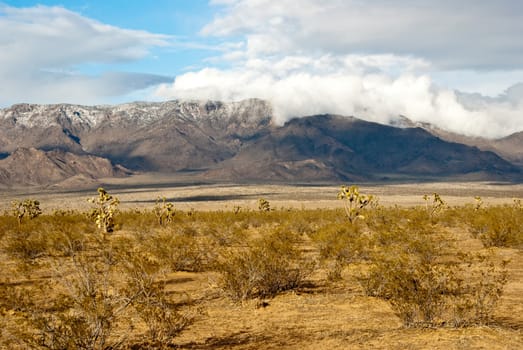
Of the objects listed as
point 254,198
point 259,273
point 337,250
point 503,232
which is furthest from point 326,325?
point 254,198

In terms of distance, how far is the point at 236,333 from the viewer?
14.5 m

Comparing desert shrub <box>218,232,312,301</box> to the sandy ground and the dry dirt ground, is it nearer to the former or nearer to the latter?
the dry dirt ground

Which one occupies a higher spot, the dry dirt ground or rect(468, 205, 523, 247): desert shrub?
rect(468, 205, 523, 247): desert shrub

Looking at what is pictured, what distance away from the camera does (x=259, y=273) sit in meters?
18.0

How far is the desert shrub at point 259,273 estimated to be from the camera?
17766 mm

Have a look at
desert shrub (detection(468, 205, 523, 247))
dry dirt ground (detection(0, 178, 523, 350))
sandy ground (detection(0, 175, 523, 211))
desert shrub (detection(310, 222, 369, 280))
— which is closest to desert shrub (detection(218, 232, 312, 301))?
dry dirt ground (detection(0, 178, 523, 350))

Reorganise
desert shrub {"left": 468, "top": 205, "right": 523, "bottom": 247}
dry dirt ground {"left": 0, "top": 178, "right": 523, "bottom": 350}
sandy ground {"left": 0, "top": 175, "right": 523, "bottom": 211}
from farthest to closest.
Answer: sandy ground {"left": 0, "top": 175, "right": 523, "bottom": 211}
desert shrub {"left": 468, "top": 205, "right": 523, "bottom": 247}
dry dirt ground {"left": 0, "top": 178, "right": 523, "bottom": 350}

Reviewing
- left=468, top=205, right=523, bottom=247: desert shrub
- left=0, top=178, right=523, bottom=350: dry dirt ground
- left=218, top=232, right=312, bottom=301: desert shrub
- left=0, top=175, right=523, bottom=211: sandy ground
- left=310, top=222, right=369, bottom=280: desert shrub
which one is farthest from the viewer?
left=0, top=175, right=523, bottom=211: sandy ground

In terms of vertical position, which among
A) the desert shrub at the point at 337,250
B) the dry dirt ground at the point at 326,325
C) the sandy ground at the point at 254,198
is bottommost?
the sandy ground at the point at 254,198

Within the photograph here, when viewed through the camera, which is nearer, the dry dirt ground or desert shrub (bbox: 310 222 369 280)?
the dry dirt ground

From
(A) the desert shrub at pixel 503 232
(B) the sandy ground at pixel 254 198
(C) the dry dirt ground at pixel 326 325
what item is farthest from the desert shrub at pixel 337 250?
(B) the sandy ground at pixel 254 198

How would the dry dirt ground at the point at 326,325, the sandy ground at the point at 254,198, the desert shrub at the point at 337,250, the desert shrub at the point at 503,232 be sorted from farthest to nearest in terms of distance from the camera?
1. the sandy ground at the point at 254,198
2. the desert shrub at the point at 503,232
3. the desert shrub at the point at 337,250
4. the dry dirt ground at the point at 326,325

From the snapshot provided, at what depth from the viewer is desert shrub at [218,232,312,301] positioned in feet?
58.3

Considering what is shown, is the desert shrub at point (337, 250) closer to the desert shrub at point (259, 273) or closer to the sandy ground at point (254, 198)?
the desert shrub at point (259, 273)
